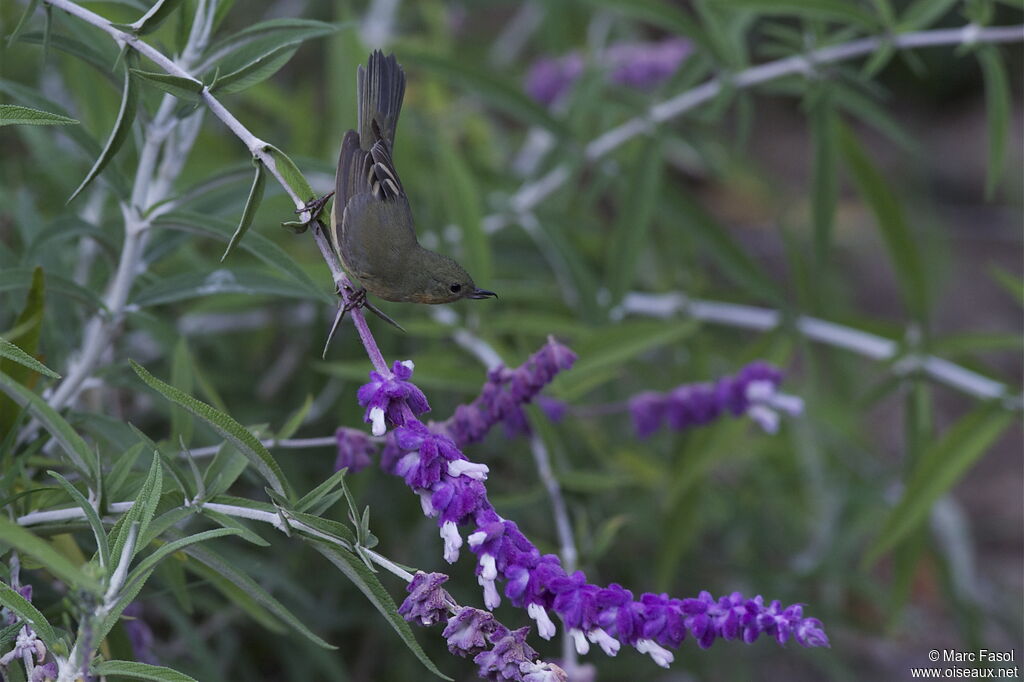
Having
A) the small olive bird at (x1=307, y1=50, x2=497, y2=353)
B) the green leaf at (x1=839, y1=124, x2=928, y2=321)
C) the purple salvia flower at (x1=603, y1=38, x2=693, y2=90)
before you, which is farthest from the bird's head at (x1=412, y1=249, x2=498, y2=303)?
the purple salvia flower at (x1=603, y1=38, x2=693, y2=90)

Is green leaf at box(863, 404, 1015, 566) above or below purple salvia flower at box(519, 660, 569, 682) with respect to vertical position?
above

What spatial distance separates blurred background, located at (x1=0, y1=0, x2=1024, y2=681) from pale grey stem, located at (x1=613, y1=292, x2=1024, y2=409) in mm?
20

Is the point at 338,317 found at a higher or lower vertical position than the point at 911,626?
lower

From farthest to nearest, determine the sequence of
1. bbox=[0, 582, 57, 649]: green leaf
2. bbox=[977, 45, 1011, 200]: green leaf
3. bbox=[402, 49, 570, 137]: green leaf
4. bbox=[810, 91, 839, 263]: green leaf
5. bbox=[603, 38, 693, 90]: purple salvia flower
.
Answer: bbox=[603, 38, 693, 90]: purple salvia flower
bbox=[402, 49, 570, 137]: green leaf
bbox=[810, 91, 839, 263]: green leaf
bbox=[977, 45, 1011, 200]: green leaf
bbox=[0, 582, 57, 649]: green leaf

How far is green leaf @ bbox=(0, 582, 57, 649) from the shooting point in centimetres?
100

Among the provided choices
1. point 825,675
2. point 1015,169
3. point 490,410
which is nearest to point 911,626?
point 825,675

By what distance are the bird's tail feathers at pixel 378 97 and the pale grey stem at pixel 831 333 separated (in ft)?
3.38

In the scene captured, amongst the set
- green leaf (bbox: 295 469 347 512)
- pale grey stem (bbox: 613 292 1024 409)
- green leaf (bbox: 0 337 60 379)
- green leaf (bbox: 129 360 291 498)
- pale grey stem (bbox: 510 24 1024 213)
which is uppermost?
pale grey stem (bbox: 510 24 1024 213)

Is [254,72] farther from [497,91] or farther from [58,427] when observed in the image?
[497,91]

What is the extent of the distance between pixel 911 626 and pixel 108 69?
270 centimetres

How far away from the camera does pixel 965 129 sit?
6.46 metres

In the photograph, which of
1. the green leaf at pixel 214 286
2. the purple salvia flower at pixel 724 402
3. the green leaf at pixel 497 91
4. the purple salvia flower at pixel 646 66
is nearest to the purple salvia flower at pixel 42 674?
the green leaf at pixel 214 286

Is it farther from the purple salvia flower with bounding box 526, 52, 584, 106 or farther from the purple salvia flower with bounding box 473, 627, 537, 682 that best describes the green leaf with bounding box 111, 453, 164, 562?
the purple salvia flower with bounding box 526, 52, 584, 106

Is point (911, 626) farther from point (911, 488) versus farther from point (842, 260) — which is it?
point (842, 260)
